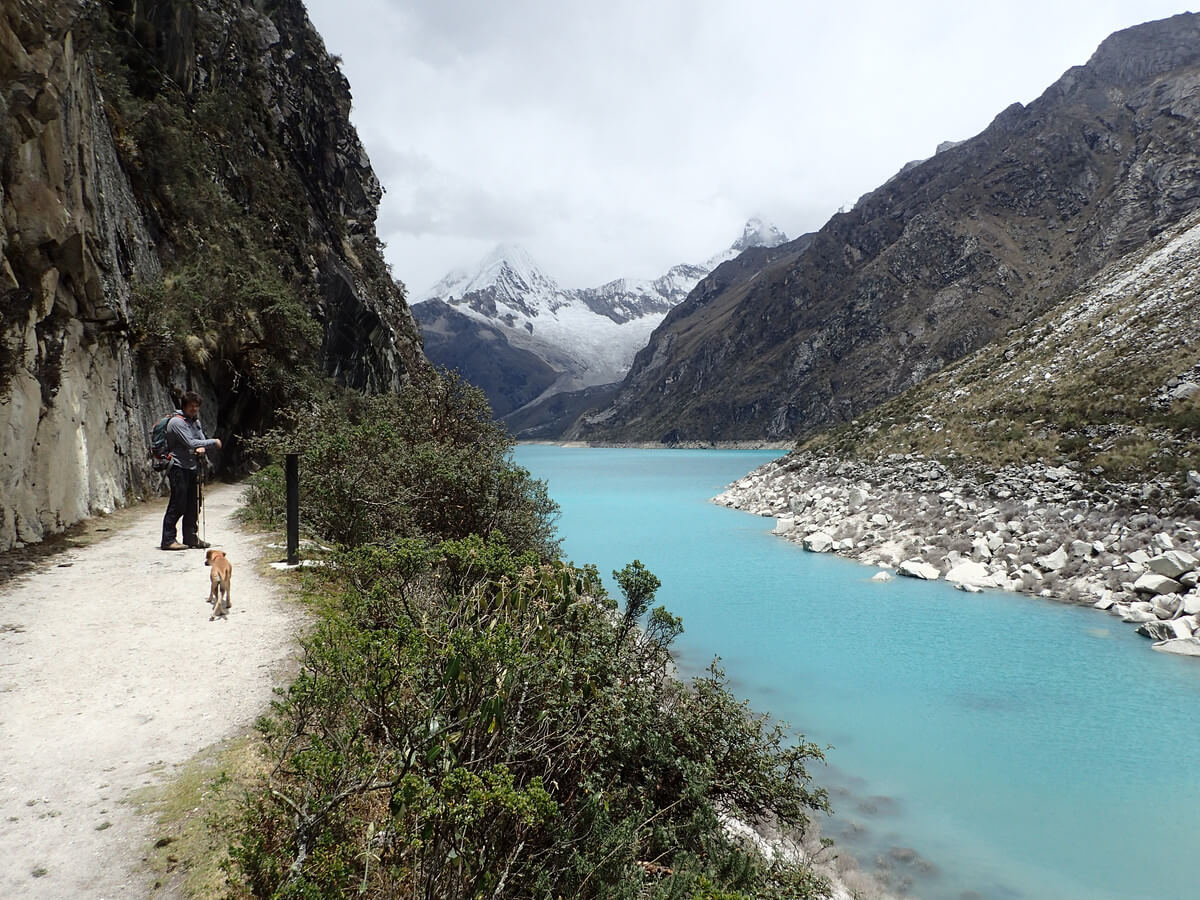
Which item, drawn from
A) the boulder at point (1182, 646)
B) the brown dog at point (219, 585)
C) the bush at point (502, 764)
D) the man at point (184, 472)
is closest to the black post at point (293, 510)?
the man at point (184, 472)

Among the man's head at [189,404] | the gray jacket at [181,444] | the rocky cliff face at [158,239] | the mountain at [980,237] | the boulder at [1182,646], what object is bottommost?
the boulder at [1182,646]

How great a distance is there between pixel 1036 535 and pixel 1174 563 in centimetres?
385

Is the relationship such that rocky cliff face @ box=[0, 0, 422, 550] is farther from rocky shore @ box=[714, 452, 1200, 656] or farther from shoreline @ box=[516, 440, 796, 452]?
shoreline @ box=[516, 440, 796, 452]

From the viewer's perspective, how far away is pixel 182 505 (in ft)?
29.5

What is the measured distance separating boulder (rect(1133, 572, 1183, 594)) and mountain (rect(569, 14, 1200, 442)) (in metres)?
48.9

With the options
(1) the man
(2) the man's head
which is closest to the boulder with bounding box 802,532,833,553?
(1) the man

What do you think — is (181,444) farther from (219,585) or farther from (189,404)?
(219,585)

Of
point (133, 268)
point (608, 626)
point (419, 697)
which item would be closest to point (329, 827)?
point (419, 697)

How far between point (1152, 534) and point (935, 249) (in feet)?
311

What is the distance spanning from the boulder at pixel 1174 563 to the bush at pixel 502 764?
500 inches

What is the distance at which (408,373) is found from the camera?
35531 mm

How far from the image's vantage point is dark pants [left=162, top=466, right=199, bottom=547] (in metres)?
8.84

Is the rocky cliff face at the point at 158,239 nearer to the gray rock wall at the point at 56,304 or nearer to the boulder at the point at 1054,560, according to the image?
the gray rock wall at the point at 56,304

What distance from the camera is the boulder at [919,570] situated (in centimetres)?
1722
